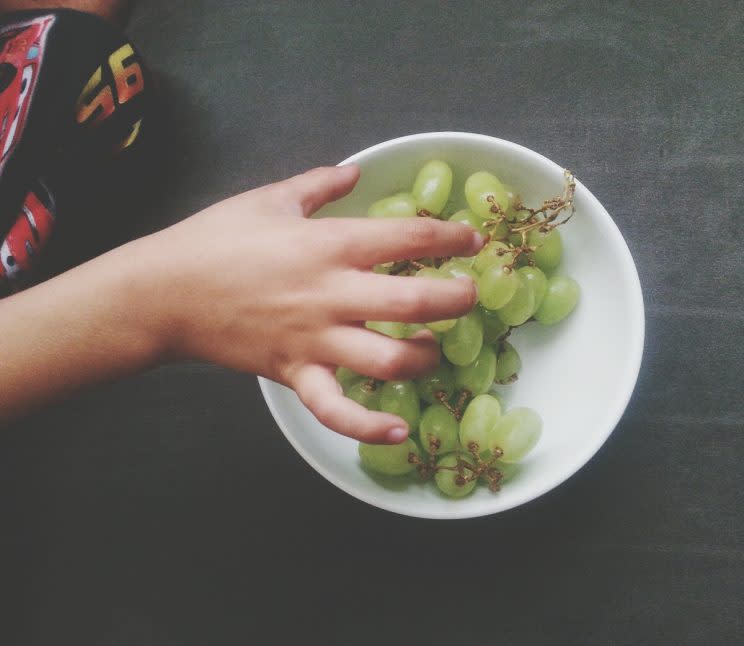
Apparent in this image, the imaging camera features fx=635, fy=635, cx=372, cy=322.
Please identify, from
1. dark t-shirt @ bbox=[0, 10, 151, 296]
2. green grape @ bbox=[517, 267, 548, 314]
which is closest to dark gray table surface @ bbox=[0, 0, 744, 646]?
dark t-shirt @ bbox=[0, 10, 151, 296]

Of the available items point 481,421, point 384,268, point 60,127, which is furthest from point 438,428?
point 60,127

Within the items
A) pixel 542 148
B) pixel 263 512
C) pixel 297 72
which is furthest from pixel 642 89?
pixel 263 512

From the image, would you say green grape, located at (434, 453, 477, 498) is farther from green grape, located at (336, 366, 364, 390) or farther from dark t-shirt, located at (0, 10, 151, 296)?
dark t-shirt, located at (0, 10, 151, 296)

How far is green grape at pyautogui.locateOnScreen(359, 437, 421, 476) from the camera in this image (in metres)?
0.50

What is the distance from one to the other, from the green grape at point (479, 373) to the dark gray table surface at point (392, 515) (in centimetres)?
18

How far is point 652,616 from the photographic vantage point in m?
0.61

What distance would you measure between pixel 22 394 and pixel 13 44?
16.7 inches

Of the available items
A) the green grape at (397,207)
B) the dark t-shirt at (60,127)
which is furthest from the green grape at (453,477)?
the dark t-shirt at (60,127)

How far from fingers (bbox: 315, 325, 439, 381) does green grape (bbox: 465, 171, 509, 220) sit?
0.39 feet

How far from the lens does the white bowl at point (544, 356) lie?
1.65 feet

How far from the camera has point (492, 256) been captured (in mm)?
494

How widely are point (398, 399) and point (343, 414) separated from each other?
0.07 m

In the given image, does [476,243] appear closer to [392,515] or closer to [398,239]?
[398,239]

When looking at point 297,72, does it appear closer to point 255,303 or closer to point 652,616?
point 255,303
